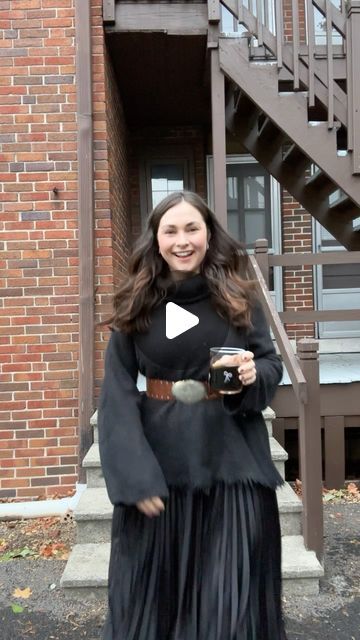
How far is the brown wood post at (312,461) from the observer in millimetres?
2902

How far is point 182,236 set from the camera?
1.65m

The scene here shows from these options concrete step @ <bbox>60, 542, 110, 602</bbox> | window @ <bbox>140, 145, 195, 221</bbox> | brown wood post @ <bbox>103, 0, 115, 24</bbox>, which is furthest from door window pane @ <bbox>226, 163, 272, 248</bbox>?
concrete step @ <bbox>60, 542, 110, 602</bbox>

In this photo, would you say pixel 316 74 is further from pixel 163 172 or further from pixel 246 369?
pixel 246 369

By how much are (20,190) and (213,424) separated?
8.85ft

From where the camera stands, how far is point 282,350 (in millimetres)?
3174

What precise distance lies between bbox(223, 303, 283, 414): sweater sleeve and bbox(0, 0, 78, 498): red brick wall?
7.41 feet

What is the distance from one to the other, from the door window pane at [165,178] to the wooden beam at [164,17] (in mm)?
2144

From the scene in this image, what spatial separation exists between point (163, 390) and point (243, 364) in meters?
0.30

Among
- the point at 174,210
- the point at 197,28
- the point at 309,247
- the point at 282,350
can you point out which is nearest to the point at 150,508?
the point at 174,210

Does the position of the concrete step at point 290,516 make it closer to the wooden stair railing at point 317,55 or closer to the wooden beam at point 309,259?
the wooden beam at point 309,259

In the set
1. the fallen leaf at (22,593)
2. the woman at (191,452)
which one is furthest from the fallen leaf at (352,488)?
the woman at (191,452)

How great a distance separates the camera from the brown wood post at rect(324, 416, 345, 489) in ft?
13.5

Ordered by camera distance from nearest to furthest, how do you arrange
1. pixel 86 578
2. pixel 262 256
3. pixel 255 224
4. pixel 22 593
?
pixel 86 578, pixel 22 593, pixel 262 256, pixel 255 224

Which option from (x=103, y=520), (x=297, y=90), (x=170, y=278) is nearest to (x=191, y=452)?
(x=170, y=278)
